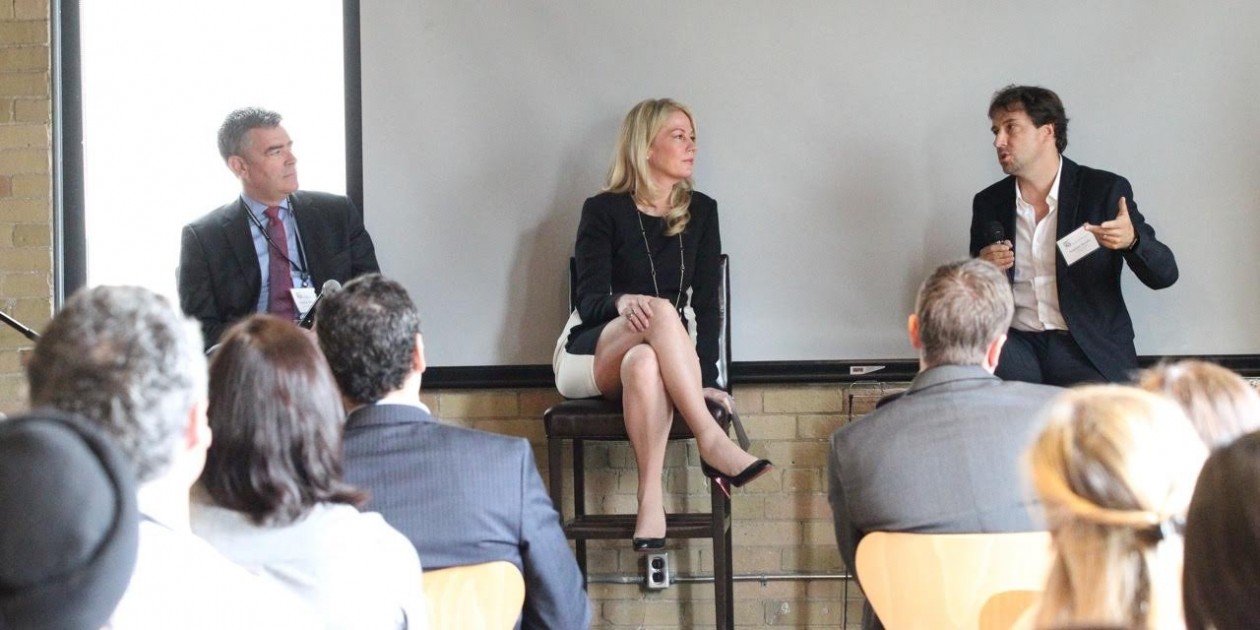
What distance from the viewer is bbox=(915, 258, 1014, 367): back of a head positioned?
214 centimetres

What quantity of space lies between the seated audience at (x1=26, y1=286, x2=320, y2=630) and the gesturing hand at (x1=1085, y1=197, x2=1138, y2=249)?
2801 mm

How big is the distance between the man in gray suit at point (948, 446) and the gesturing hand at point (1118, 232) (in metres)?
1.43

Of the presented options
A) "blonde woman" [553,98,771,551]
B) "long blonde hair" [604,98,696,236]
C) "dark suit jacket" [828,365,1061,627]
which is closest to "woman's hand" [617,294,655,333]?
"blonde woman" [553,98,771,551]

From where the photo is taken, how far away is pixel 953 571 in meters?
1.76

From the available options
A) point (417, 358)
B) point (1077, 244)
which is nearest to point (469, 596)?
point (417, 358)

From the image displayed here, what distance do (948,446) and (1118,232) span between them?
68.3 inches

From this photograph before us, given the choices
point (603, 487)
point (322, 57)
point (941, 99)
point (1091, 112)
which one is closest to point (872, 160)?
point (941, 99)

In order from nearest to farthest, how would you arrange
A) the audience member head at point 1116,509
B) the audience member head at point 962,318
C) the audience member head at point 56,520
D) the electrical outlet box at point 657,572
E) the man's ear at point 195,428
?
the audience member head at point 56,520, the audience member head at point 1116,509, the man's ear at point 195,428, the audience member head at point 962,318, the electrical outlet box at point 657,572

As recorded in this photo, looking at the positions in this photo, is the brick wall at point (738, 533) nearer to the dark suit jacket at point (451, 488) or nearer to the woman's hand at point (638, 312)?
the woman's hand at point (638, 312)

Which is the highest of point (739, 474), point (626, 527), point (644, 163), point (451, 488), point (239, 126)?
point (239, 126)

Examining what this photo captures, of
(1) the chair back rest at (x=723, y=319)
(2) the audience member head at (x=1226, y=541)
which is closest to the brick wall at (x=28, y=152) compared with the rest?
(1) the chair back rest at (x=723, y=319)

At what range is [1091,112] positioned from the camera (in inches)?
151

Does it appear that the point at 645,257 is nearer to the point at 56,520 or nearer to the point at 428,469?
the point at 428,469

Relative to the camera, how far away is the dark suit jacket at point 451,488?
185 centimetres
